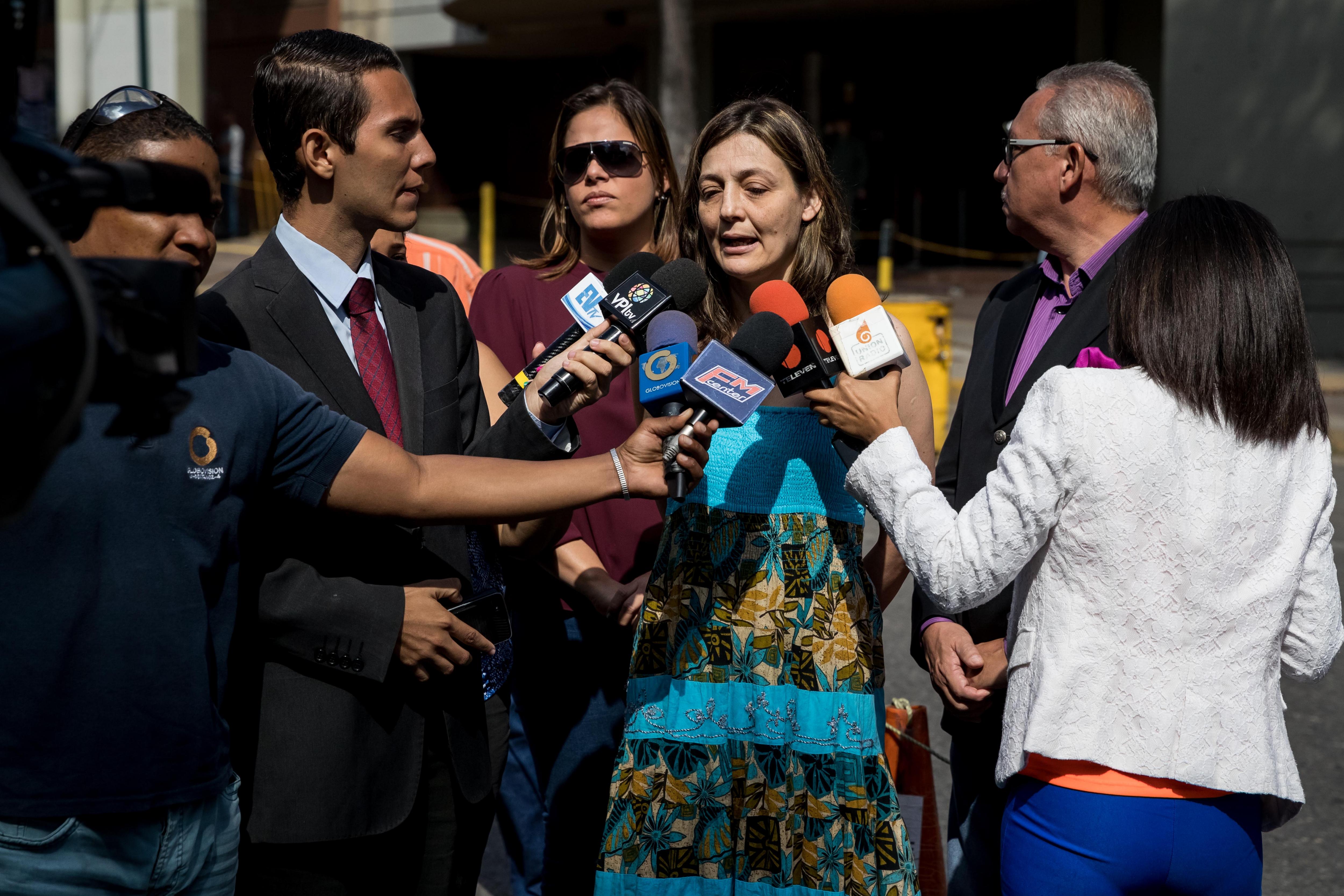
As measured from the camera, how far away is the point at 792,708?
2.49 meters

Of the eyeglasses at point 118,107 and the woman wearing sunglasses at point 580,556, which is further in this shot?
the woman wearing sunglasses at point 580,556

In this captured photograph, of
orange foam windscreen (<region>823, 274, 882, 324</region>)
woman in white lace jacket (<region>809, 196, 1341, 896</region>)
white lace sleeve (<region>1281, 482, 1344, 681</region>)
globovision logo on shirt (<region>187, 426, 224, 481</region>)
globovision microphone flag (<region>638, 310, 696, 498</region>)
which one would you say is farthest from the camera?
orange foam windscreen (<region>823, 274, 882, 324</region>)

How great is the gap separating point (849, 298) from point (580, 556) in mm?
1122

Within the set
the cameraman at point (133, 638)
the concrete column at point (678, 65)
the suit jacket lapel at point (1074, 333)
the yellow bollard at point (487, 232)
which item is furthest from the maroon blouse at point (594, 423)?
the yellow bollard at point (487, 232)

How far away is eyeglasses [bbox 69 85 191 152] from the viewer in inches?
88.9

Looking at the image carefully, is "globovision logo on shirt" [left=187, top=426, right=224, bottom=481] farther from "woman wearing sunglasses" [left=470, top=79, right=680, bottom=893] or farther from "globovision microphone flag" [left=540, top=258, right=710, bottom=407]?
"woman wearing sunglasses" [left=470, top=79, right=680, bottom=893]

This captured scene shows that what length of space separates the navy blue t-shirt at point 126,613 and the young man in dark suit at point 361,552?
24cm

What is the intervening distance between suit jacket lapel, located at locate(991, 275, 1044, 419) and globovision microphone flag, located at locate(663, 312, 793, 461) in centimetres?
73

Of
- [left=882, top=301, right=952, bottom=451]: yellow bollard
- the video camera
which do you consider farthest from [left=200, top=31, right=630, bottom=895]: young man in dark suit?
[left=882, top=301, right=952, bottom=451]: yellow bollard

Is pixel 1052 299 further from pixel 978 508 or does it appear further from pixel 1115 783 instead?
pixel 1115 783

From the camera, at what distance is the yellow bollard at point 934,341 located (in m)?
9.36

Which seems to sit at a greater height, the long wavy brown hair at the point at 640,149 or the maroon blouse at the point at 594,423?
the long wavy brown hair at the point at 640,149

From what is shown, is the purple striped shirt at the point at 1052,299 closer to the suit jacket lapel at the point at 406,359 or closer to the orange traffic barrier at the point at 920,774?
the orange traffic barrier at the point at 920,774

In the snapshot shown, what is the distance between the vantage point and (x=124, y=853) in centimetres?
175
